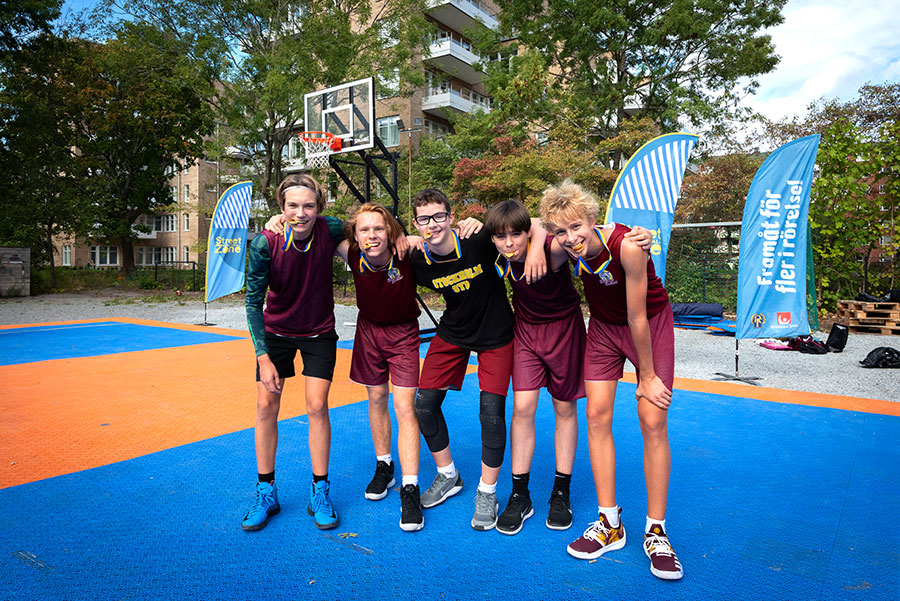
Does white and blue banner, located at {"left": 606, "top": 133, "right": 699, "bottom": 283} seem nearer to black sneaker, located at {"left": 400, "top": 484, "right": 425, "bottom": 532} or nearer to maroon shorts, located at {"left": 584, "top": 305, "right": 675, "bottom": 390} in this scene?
maroon shorts, located at {"left": 584, "top": 305, "right": 675, "bottom": 390}

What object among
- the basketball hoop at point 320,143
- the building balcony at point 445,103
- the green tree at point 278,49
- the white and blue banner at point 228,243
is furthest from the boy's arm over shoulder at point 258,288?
the building balcony at point 445,103

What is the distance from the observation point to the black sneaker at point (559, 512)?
2.81 m

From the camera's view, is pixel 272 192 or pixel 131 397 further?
pixel 272 192

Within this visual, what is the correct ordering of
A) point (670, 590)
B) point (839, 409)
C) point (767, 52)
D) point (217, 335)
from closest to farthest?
point (670, 590)
point (839, 409)
point (217, 335)
point (767, 52)

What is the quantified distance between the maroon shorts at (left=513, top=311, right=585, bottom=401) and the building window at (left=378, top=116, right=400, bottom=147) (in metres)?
22.3

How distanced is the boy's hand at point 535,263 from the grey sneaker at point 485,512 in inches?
45.5

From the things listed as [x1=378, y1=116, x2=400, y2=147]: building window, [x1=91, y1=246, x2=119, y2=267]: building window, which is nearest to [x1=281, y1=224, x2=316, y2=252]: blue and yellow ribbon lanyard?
[x1=378, y1=116, x2=400, y2=147]: building window

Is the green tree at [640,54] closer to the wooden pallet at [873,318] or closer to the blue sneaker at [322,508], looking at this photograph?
the wooden pallet at [873,318]

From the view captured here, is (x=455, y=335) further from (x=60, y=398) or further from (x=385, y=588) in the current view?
(x=60, y=398)

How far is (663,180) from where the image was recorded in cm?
626

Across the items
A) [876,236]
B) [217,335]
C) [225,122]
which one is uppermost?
[225,122]

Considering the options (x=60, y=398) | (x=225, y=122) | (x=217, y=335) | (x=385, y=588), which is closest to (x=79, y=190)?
(x=225, y=122)

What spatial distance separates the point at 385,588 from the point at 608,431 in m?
1.23

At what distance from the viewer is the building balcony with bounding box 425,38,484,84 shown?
2888 cm
